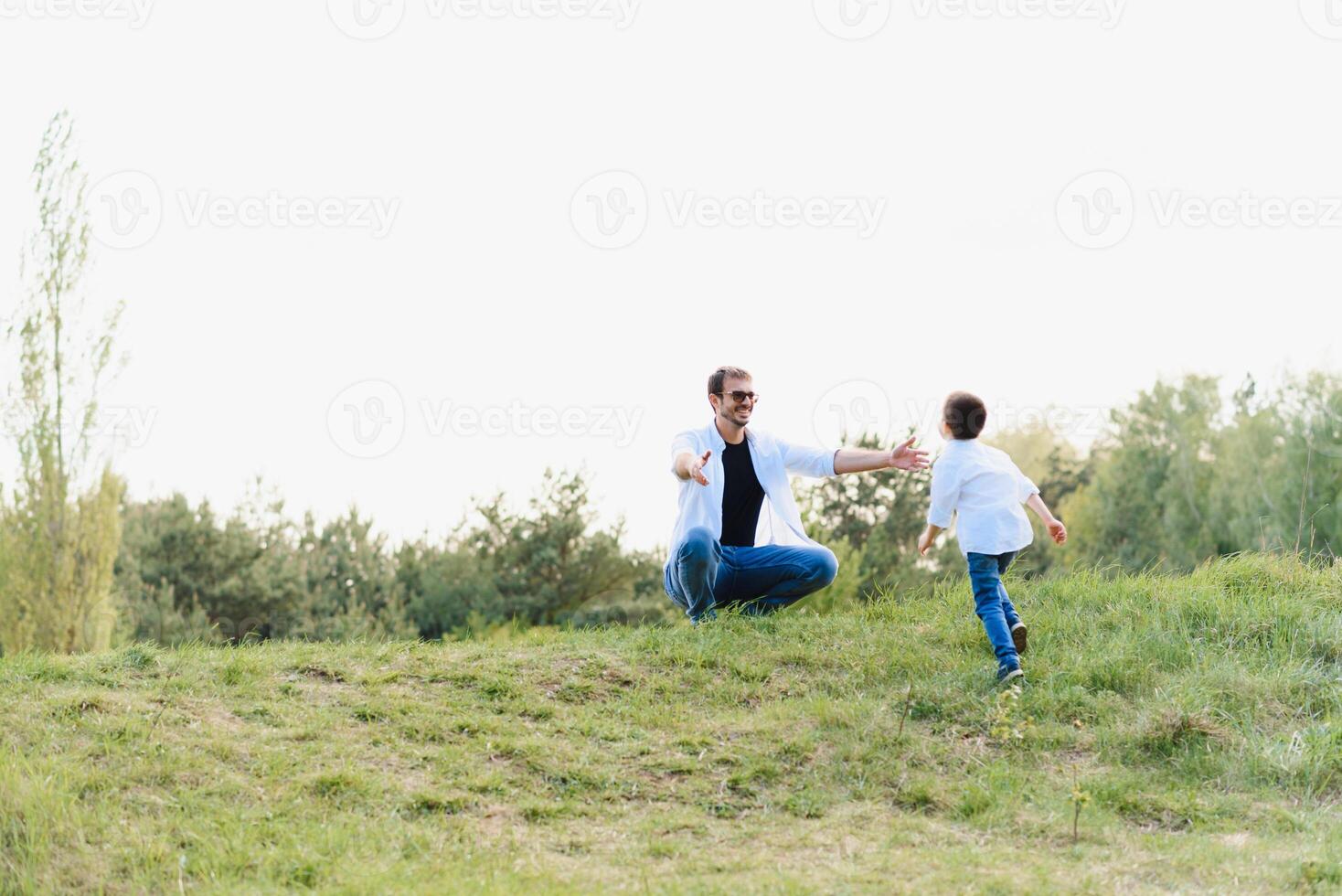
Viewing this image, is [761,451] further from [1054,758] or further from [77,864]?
[77,864]

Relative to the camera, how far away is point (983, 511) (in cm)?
A: 722

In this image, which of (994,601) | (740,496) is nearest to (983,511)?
(994,601)

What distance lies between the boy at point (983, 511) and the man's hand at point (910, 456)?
630mm

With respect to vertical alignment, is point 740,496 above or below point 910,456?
below

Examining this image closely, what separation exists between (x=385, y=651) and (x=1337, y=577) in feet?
22.9

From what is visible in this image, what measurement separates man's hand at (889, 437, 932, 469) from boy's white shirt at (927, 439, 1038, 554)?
65 centimetres

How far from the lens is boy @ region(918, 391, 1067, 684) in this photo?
7.19m

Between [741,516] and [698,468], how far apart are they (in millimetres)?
829

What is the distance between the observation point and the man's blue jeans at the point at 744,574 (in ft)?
27.9

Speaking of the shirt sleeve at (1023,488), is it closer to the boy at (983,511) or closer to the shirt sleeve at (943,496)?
the boy at (983,511)

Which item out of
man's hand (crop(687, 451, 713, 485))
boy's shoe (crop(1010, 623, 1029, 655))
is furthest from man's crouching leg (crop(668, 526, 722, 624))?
boy's shoe (crop(1010, 623, 1029, 655))

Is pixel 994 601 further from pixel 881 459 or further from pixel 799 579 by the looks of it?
pixel 799 579

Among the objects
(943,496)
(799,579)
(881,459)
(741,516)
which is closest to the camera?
(943,496)

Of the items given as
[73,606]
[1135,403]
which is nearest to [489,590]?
[73,606]
